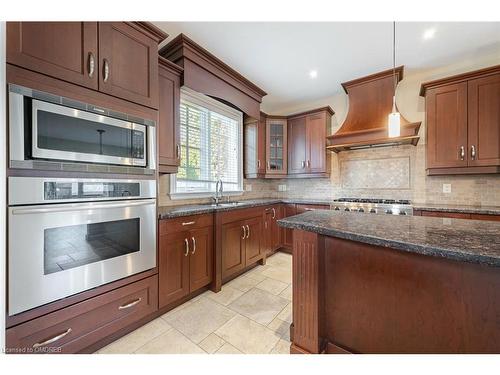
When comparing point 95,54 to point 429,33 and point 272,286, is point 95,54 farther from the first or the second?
point 429,33

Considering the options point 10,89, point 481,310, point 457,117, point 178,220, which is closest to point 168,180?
point 178,220

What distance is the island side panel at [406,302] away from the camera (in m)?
0.87

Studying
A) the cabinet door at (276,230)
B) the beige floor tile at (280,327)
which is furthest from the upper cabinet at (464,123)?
the beige floor tile at (280,327)

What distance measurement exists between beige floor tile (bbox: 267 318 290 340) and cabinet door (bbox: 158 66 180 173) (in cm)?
175

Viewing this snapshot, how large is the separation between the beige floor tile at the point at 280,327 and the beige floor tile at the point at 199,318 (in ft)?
1.23

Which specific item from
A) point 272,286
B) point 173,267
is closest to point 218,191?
point 173,267

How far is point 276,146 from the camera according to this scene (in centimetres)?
385

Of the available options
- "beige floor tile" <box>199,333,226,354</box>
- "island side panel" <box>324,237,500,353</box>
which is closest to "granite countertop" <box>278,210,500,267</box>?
"island side panel" <box>324,237,500,353</box>

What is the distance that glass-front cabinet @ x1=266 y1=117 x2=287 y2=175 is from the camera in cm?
376

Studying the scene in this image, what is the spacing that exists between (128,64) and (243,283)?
250 centimetres

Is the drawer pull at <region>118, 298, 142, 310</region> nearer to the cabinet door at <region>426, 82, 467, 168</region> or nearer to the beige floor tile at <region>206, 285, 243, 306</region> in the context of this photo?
the beige floor tile at <region>206, 285, 243, 306</region>

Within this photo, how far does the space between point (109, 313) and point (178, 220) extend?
32.3 inches

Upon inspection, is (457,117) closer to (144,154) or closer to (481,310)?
(481,310)

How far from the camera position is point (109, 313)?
144cm
